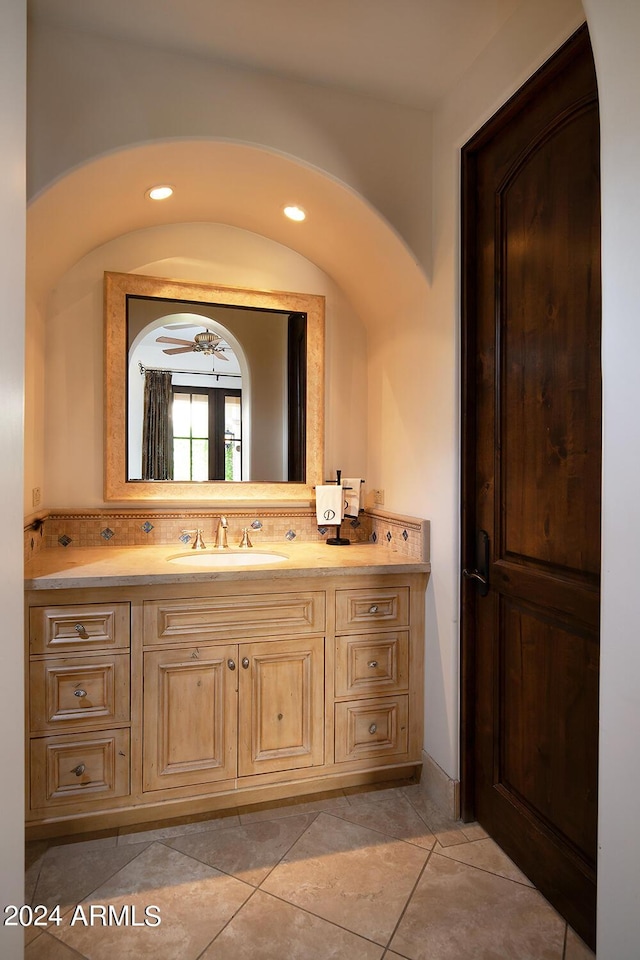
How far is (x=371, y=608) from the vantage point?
224cm

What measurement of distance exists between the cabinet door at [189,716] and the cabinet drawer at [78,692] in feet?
0.32

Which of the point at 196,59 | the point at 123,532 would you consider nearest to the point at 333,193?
the point at 196,59

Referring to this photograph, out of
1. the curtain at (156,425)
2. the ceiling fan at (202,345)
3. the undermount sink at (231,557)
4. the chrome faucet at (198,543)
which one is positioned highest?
the ceiling fan at (202,345)

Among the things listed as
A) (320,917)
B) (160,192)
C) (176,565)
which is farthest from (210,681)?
(160,192)

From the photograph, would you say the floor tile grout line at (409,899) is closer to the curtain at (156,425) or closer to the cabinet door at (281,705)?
the cabinet door at (281,705)

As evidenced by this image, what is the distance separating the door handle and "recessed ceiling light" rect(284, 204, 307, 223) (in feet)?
5.03

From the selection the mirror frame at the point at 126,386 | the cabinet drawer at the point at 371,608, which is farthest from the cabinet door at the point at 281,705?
the mirror frame at the point at 126,386

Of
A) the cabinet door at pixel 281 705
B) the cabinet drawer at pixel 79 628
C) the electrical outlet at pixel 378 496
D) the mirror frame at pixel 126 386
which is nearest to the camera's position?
the cabinet drawer at pixel 79 628

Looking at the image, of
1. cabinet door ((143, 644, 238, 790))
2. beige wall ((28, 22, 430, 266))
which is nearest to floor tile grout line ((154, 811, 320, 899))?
cabinet door ((143, 644, 238, 790))

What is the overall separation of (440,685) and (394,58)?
2302 mm

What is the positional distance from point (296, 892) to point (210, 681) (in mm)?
707

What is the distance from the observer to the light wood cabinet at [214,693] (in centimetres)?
189

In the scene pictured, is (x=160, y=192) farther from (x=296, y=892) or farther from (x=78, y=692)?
(x=296, y=892)

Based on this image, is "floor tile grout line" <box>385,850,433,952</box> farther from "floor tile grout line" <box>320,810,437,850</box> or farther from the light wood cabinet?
the light wood cabinet
